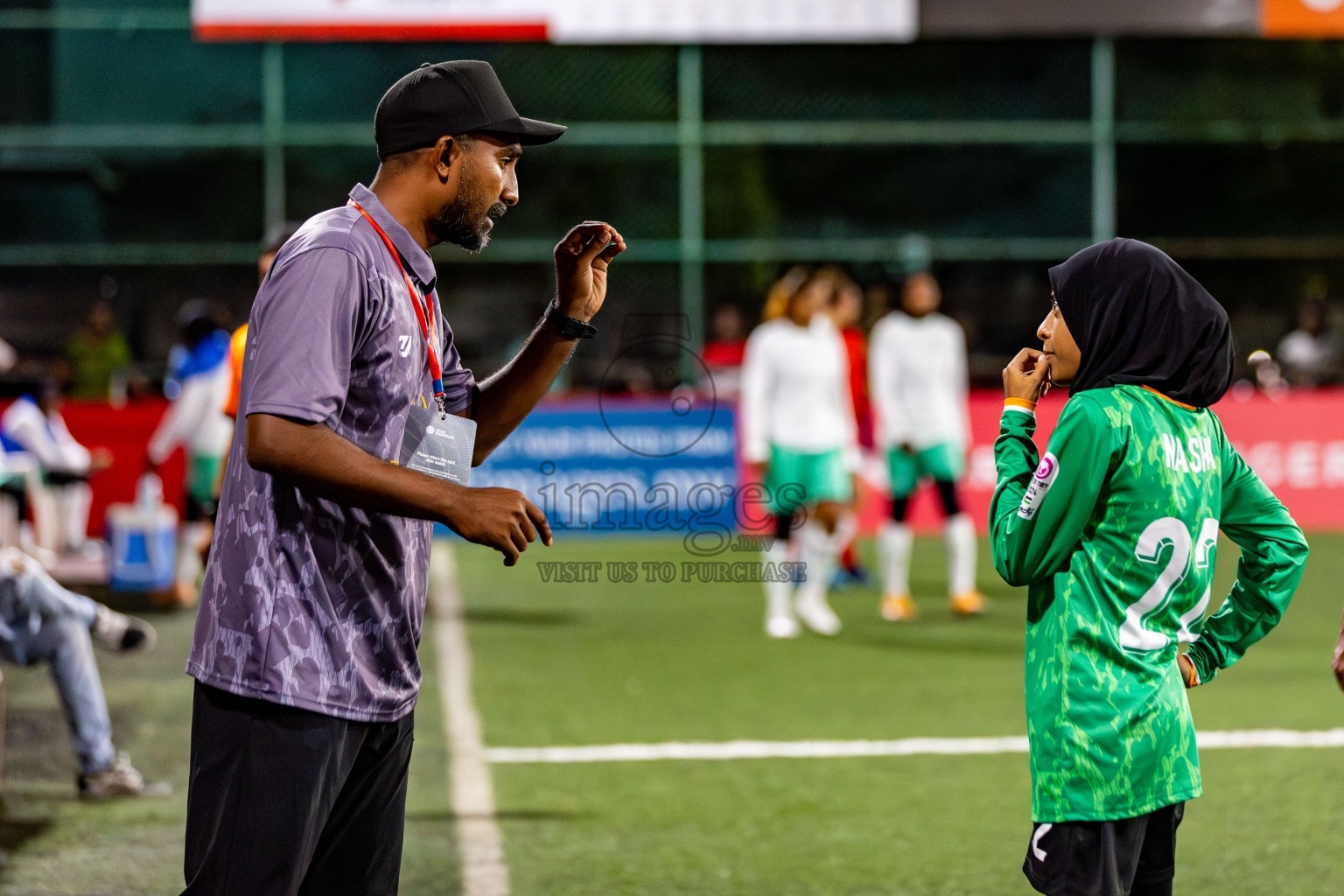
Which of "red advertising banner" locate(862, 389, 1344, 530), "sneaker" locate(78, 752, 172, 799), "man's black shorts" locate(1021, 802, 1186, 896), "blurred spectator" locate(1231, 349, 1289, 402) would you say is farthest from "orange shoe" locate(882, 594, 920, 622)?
"man's black shorts" locate(1021, 802, 1186, 896)

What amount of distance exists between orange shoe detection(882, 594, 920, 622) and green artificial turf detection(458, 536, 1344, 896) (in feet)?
0.46

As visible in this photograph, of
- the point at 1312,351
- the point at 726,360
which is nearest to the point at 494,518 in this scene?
the point at 726,360

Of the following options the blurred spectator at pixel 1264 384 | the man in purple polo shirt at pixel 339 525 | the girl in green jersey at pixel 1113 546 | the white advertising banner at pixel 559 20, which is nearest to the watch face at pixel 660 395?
the white advertising banner at pixel 559 20

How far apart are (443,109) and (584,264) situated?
0.56 m

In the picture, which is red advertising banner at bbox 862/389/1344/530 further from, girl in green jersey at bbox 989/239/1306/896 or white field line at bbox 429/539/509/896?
girl in green jersey at bbox 989/239/1306/896

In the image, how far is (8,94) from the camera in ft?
61.5

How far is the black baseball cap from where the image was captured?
113 inches

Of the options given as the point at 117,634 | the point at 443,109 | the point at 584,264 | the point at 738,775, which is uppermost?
the point at 443,109

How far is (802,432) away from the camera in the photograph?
32.4ft

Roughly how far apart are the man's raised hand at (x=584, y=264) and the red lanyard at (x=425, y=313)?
14.8 inches

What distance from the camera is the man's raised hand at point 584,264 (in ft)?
10.8

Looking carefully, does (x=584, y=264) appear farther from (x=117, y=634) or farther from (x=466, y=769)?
(x=117, y=634)

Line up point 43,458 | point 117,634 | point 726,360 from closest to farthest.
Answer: point 117,634, point 43,458, point 726,360

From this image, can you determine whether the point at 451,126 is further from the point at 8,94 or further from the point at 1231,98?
the point at 1231,98
